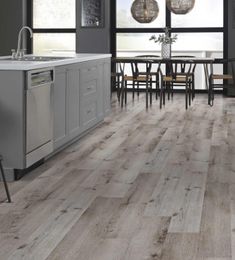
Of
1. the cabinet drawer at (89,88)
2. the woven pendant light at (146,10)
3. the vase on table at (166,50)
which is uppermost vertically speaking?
the woven pendant light at (146,10)

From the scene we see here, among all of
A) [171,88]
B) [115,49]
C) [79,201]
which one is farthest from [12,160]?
[115,49]

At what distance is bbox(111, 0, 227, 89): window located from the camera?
10.6m

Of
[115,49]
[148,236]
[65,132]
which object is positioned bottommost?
[148,236]

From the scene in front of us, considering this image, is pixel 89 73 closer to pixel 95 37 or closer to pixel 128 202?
pixel 128 202

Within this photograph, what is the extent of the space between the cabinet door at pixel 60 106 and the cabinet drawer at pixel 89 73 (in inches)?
27.5

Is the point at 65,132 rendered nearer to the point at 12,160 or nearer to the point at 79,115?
the point at 79,115

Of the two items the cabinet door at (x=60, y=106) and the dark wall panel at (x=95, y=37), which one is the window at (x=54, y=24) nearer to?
the dark wall panel at (x=95, y=37)

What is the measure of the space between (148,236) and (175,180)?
1.28 meters

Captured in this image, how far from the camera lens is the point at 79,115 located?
5.65 m

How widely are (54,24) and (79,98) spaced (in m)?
5.91

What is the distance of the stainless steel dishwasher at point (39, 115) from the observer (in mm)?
4117

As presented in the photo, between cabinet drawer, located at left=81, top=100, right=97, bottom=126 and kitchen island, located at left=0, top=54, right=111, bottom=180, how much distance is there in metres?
0.01

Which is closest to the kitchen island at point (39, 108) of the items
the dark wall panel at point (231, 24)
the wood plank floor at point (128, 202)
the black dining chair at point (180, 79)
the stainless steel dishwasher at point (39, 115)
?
the stainless steel dishwasher at point (39, 115)

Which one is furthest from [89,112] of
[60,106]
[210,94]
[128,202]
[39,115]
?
[210,94]
